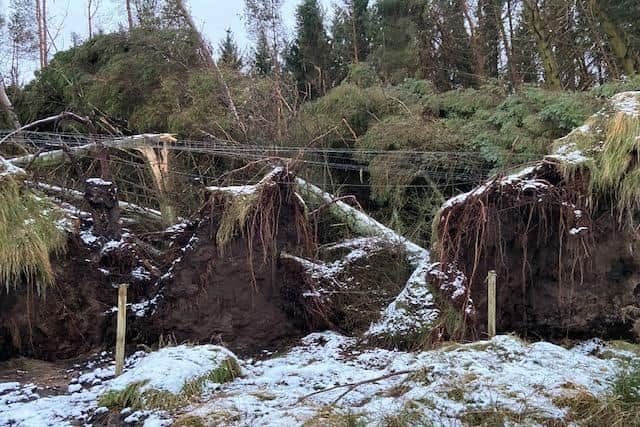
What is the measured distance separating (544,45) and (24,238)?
8527 mm

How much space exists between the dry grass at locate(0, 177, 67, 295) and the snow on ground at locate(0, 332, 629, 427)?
96 cm

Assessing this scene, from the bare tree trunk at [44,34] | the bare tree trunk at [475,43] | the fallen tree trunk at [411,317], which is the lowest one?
the fallen tree trunk at [411,317]

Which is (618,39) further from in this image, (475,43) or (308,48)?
(308,48)

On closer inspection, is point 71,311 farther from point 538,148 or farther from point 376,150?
point 538,148

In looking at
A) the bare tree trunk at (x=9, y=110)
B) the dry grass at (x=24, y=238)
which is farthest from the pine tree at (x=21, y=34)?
the dry grass at (x=24, y=238)

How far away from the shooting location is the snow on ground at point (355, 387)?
10.2 feet

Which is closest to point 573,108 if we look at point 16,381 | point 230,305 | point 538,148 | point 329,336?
point 538,148

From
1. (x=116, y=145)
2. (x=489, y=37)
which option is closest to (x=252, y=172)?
(x=116, y=145)

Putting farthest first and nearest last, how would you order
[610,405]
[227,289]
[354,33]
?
1. [354,33]
2. [227,289]
3. [610,405]

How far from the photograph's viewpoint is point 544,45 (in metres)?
9.11

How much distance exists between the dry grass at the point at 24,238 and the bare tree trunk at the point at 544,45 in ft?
26.3

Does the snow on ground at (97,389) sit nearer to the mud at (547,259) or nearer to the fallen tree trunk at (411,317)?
the fallen tree trunk at (411,317)

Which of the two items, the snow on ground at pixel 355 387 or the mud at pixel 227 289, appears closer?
the snow on ground at pixel 355 387

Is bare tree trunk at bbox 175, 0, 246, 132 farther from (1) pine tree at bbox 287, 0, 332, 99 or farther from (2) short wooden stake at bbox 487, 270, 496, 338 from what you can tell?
(2) short wooden stake at bbox 487, 270, 496, 338
